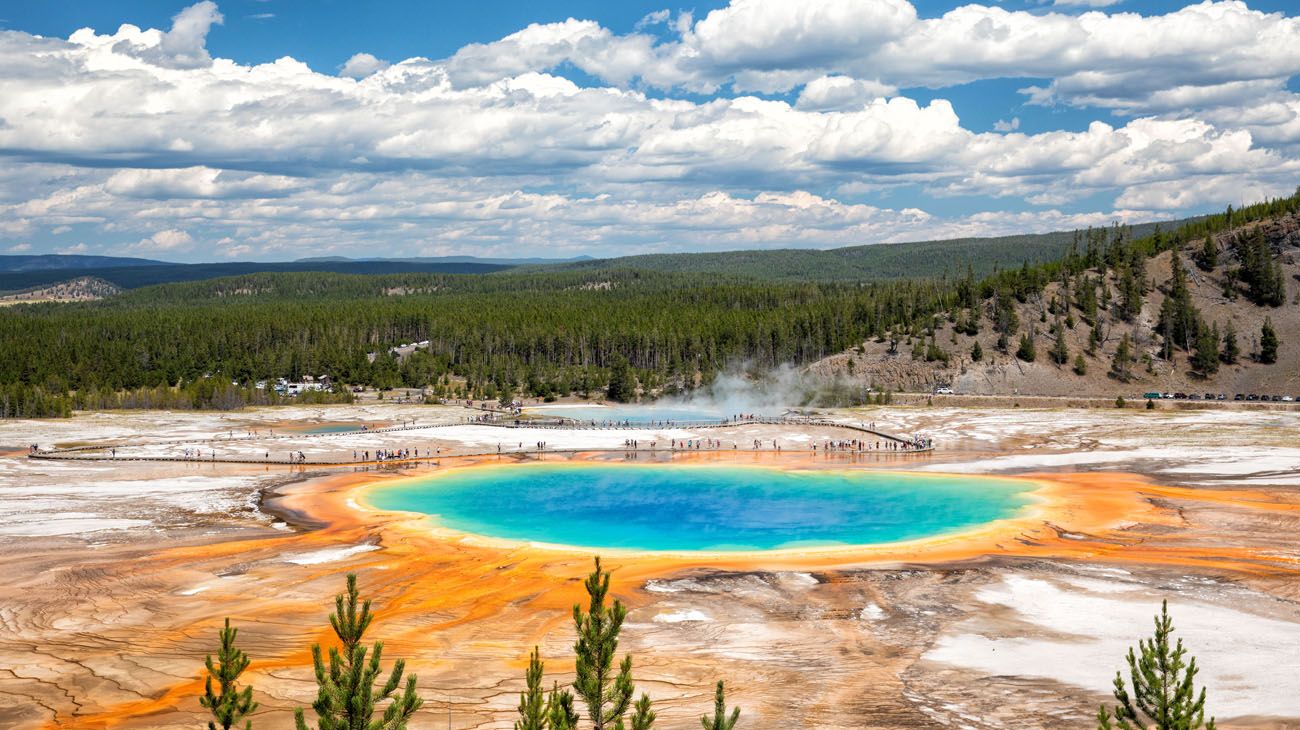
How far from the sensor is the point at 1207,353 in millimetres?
109625

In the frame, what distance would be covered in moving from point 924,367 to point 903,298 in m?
26.3

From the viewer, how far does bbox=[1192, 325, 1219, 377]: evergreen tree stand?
359 feet

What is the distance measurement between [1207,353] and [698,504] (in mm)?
80701

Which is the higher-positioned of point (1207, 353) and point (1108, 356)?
point (1207, 353)

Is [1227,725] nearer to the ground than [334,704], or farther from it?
nearer to the ground

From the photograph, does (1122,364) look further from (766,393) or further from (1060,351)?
(766,393)

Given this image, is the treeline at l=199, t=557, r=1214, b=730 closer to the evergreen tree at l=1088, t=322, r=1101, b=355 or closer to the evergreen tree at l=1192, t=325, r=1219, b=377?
the evergreen tree at l=1192, t=325, r=1219, b=377

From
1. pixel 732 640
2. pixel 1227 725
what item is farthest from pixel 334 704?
pixel 1227 725

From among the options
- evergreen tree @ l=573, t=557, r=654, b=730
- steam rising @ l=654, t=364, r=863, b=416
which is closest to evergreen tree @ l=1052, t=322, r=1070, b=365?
steam rising @ l=654, t=364, r=863, b=416

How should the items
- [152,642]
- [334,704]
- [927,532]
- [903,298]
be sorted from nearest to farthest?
[334,704] → [152,642] → [927,532] → [903,298]

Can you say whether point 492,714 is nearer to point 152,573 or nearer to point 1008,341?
point 152,573

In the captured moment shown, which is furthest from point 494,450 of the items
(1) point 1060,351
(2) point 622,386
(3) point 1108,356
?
(3) point 1108,356

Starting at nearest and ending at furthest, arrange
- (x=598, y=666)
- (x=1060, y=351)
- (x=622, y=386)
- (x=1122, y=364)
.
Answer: (x=598, y=666) → (x=1122, y=364) → (x=1060, y=351) → (x=622, y=386)

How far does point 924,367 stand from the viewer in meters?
114
